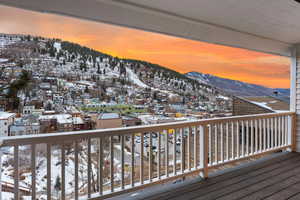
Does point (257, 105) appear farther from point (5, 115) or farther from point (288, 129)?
point (5, 115)

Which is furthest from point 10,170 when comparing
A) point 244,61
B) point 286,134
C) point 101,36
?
point 286,134

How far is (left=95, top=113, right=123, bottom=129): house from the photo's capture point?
2381mm

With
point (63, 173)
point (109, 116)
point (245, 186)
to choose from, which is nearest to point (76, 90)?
point (109, 116)

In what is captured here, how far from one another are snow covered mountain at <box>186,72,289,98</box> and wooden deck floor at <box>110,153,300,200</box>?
1368 mm

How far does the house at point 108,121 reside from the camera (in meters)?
2.38

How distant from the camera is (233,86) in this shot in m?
3.71

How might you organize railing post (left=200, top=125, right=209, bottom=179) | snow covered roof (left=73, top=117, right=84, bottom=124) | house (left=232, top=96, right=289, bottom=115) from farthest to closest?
house (left=232, top=96, right=289, bottom=115) < railing post (left=200, top=125, right=209, bottom=179) < snow covered roof (left=73, top=117, right=84, bottom=124)

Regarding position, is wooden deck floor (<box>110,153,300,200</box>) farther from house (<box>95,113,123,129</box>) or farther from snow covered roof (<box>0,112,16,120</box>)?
snow covered roof (<box>0,112,16,120</box>)

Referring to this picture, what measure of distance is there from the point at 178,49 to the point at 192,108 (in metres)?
0.96

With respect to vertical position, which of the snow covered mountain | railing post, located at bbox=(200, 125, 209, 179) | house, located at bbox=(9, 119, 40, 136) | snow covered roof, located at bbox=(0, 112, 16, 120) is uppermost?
the snow covered mountain

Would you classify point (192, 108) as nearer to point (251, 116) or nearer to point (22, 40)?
point (251, 116)

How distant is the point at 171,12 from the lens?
2.76 metres

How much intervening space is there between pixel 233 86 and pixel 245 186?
1.69m

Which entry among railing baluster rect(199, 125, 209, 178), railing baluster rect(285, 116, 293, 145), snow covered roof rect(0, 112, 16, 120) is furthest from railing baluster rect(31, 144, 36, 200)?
railing baluster rect(285, 116, 293, 145)
